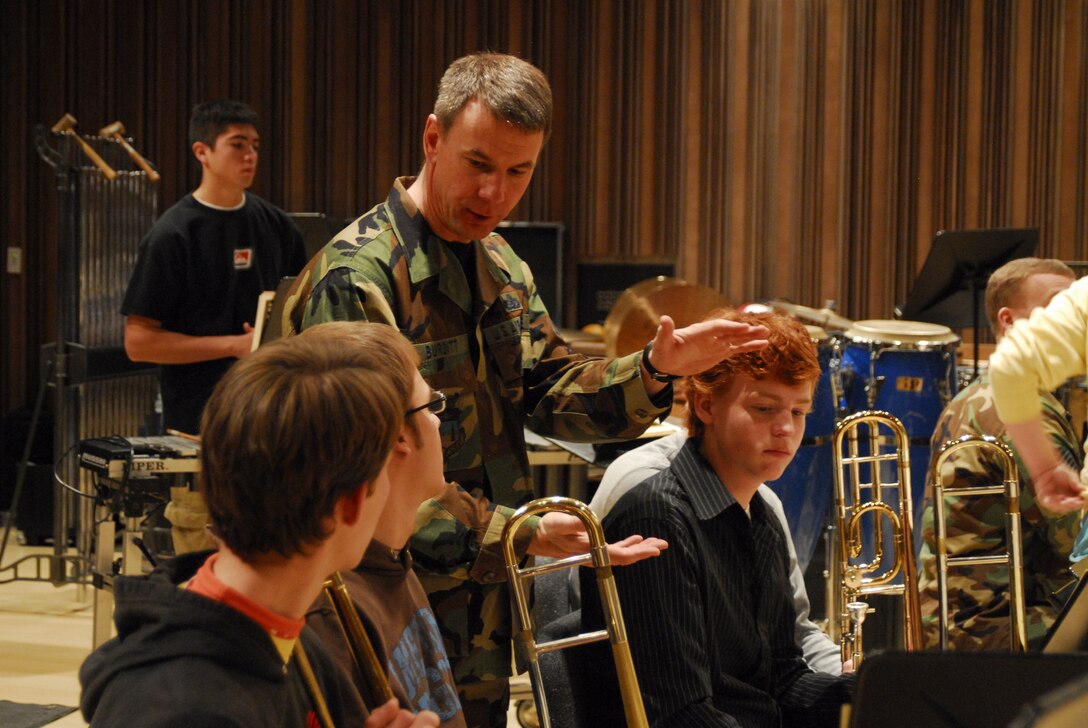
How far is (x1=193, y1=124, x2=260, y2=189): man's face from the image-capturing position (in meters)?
4.91

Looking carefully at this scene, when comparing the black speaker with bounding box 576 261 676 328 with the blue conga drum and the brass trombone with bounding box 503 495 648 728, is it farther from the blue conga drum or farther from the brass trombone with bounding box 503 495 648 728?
the brass trombone with bounding box 503 495 648 728

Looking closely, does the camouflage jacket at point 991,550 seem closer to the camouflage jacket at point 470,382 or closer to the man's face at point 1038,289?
the man's face at point 1038,289

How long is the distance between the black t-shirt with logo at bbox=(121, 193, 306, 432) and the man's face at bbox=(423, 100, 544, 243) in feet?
8.55

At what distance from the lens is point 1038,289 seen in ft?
13.3

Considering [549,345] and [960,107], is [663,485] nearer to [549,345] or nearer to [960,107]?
[549,345]

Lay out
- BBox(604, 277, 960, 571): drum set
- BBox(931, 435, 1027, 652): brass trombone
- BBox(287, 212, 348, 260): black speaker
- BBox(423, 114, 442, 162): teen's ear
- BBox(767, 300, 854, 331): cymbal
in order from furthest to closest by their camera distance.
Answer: BBox(287, 212, 348, 260): black speaker
BBox(767, 300, 854, 331): cymbal
BBox(604, 277, 960, 571): drum set
BBox(931, 435, 1027, 652): brass trombone
BBox(423, 114, 442, 162): teen's ear

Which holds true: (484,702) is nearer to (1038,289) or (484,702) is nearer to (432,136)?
(432,136)

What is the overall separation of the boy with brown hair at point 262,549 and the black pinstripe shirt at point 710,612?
92cm

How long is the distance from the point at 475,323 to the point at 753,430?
58 cm

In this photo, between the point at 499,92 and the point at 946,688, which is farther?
the point at 499,92

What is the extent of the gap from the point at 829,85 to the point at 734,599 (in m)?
5.96

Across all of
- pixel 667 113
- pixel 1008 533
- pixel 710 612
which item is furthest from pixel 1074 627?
pixel 667 113

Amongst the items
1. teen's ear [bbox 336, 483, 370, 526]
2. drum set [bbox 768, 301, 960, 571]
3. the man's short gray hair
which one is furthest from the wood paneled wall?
teen's ear [bbox 336, 483, 370, 526]

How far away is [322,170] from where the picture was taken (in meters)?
8.24
